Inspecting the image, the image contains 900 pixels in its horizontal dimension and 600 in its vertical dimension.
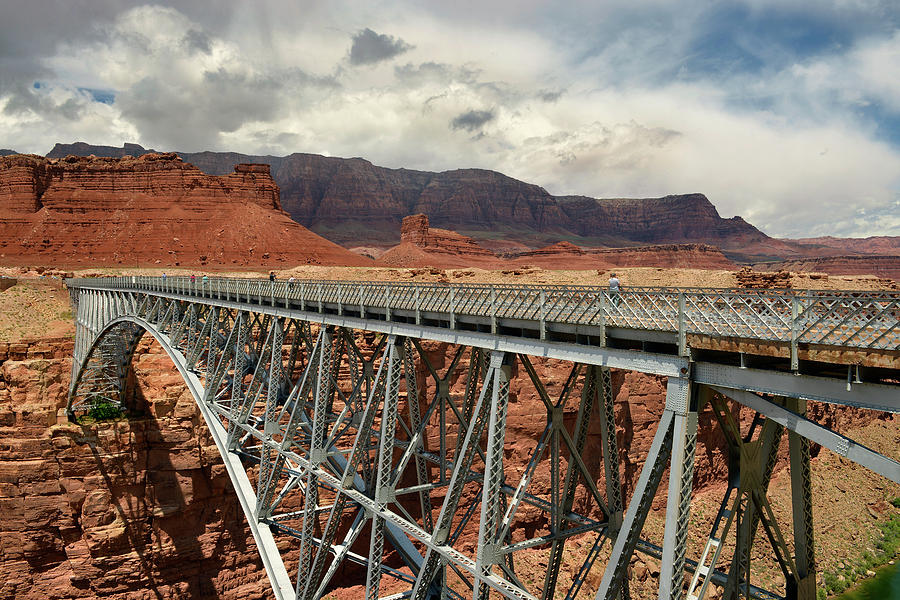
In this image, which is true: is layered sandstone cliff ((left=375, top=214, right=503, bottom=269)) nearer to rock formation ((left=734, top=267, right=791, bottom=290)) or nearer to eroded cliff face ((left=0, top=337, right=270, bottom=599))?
rock formation ((left=734, top=267, right=791, bottom=290))

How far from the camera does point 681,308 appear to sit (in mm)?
6762

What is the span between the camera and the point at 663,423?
264 inches

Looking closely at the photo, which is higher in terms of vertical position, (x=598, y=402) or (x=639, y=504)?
(x=598, y=402)

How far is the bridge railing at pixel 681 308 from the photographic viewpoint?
5.64 m

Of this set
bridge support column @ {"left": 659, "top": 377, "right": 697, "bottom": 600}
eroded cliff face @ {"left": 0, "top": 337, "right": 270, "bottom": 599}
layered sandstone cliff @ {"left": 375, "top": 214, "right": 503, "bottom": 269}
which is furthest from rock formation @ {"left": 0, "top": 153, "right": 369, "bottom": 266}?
bridge support column @ {"left": 659, "top": 377, "right": 697, "bottom": 600}

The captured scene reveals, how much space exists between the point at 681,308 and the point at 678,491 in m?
2.20

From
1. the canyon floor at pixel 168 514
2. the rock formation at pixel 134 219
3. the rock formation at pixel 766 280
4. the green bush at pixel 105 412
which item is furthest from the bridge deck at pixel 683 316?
the rock formation at pixel 134 219

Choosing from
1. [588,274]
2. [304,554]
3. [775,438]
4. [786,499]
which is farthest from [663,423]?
[588,274]

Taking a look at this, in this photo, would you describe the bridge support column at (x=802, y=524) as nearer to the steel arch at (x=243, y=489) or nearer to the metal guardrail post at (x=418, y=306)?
the metal guardrail post at (x=418, y=306)

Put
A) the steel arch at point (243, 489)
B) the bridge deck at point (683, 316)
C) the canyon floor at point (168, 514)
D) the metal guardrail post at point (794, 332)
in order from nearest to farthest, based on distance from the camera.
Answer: the bridge deck at point (683, 316) → the metal guardrail post at point (794, 332) → the steel arch at point (243, 489) → the canyon floor at point (168, 514)

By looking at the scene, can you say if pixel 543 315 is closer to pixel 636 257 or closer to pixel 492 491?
pixel 492 491

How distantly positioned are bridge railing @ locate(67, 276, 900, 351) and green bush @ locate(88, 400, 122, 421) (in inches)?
832

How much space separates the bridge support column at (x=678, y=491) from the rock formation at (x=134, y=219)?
312 feet

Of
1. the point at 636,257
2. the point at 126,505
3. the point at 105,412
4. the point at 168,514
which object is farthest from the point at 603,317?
the point at 636,257
